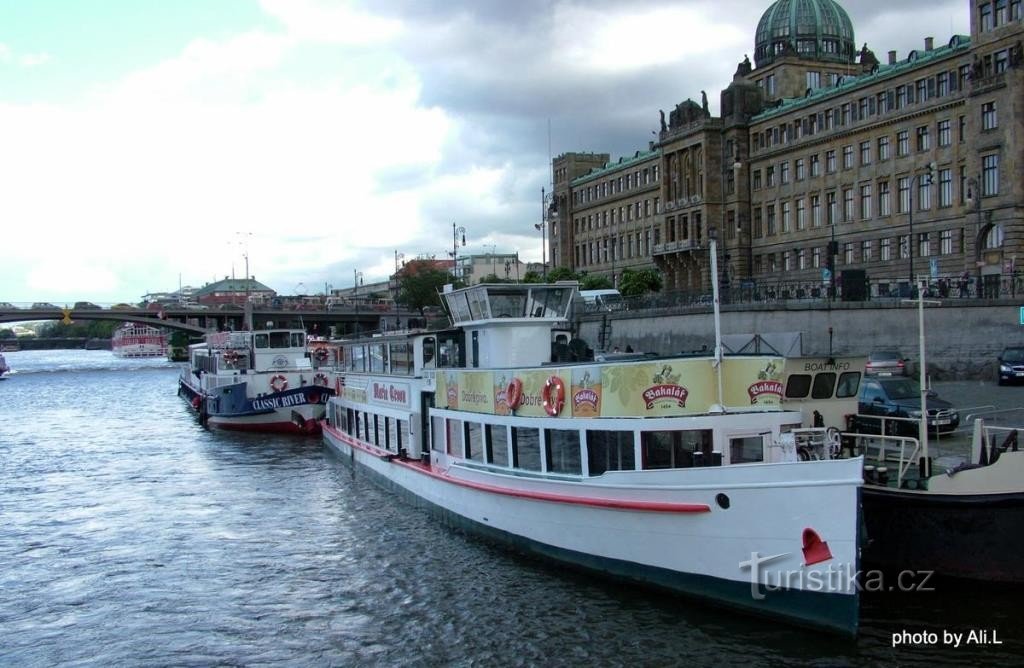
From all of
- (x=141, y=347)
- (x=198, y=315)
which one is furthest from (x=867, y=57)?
(x=141, y=347)

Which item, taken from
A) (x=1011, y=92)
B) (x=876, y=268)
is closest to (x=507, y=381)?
(x=1011, y=92)

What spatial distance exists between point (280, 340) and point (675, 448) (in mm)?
36630

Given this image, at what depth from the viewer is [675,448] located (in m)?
15.5

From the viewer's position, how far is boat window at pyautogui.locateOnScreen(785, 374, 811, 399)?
1833 cm

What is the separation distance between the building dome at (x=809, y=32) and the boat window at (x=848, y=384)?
254 feet

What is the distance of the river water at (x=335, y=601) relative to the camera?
14148 millimetres

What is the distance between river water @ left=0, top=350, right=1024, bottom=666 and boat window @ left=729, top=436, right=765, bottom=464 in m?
2.47

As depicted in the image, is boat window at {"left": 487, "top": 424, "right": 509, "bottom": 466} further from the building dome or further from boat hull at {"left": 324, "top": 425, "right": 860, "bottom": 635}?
the building dome

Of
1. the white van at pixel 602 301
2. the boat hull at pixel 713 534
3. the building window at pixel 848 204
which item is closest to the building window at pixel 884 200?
the building window at pixel 848 204

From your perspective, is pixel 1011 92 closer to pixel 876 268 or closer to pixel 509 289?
pixel 876 268

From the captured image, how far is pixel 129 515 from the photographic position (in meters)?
25.2

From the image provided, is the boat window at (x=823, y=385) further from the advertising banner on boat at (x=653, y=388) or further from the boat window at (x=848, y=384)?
the advertising banner on boat at (x=653, y=388)

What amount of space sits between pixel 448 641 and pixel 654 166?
3491 inches

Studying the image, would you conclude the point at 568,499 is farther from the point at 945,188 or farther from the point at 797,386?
the point at 945,188
